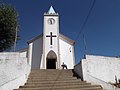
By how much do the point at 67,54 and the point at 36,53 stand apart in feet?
13.4

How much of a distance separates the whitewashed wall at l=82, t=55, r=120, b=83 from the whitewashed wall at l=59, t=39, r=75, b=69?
270 inches

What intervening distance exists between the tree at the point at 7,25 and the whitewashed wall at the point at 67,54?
21.1 ft

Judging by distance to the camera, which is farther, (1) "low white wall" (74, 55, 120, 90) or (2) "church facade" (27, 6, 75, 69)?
(2) "church facade" (27, 6, 75, 69)

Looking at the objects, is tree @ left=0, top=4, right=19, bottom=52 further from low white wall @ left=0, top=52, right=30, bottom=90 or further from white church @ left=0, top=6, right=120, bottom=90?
low white wall @ left=0, top=52, right=30, bottom=90

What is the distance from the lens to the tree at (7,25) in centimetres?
1731

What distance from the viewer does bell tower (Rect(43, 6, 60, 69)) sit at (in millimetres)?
18359

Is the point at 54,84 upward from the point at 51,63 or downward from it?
downward

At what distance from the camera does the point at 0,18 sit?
55.9ft

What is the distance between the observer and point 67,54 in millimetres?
19172

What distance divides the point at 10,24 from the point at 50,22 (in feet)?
18.2

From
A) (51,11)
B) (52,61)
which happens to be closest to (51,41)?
(52,61)

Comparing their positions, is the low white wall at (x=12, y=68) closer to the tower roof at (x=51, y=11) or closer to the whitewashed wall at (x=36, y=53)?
the whitewashed wall at (x=36, y=53)

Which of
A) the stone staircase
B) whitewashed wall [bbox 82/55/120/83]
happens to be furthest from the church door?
the stone staircase

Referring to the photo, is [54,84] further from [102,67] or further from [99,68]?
[102,67]
